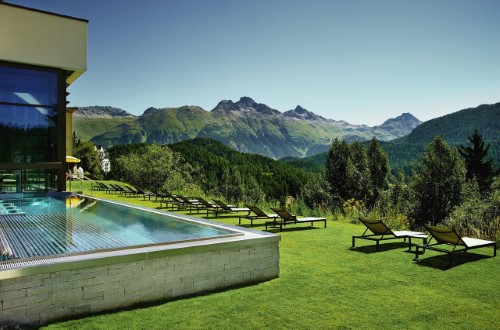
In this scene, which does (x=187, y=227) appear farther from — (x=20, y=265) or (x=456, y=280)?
(x=456, y=280)

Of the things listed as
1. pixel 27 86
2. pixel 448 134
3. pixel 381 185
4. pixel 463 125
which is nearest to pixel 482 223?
pixel 27 86

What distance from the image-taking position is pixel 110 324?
3611 mm

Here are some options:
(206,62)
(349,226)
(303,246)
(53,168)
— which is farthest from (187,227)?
(206,62)

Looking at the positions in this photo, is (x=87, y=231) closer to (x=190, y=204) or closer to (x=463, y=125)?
(x=190, y=204)

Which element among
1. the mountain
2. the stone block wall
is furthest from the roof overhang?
the mountain

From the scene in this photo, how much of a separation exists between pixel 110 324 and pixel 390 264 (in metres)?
4.30

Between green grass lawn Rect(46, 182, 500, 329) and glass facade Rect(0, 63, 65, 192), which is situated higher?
glass facade Rect(0, 63, 65, 192)

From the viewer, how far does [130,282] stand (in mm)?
4133

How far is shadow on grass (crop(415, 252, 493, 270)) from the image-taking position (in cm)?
589

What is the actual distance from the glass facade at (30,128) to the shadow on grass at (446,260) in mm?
11770

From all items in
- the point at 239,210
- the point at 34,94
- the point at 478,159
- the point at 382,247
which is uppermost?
the point at 34,94

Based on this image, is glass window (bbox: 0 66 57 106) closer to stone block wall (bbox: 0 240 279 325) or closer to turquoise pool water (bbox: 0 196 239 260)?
turquoise pool water (bbox: 0 196 239 260)

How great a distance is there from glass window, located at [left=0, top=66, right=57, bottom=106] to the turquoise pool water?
4.97 metres

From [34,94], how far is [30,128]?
1190 mm
